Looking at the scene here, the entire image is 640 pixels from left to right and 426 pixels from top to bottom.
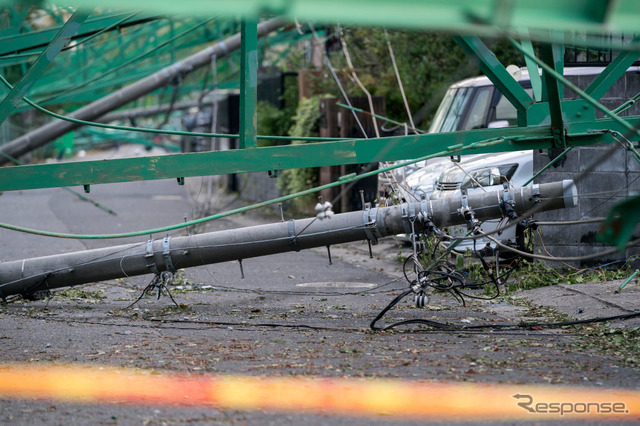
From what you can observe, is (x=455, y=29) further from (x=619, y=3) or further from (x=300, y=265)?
(x=300, y=265)

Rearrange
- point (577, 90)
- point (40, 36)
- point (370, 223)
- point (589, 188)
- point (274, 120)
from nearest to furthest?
point (577, 90)
point (370, 223)
point (589, 188)
point (40, 36)
point (274, 120)

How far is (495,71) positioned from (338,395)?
3.09 metres

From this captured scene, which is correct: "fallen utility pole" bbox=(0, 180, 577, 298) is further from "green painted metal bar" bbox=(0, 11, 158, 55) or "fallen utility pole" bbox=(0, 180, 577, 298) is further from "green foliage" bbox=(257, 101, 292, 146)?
"green foliage" bbox=(257, 101, 292, 146)

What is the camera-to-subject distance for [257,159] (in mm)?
6750

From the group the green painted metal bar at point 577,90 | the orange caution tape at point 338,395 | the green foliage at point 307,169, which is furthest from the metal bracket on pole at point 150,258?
the green foliage at point 307,169

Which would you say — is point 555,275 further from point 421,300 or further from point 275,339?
point 275,339

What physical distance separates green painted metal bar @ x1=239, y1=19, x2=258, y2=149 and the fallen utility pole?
5.64ft

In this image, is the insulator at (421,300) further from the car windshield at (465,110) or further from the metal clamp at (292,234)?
the car windshield at (465,110)

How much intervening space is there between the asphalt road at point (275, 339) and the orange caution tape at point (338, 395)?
0.15 m

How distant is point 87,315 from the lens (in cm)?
827

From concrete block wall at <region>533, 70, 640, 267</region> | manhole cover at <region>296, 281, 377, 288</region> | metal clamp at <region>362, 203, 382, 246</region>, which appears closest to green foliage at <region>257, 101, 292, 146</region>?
manhole cover at <region>296, 281, 377, 288</region>

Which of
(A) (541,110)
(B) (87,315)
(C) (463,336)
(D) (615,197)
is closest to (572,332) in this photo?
(C) (463,336)

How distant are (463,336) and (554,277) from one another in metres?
3.00

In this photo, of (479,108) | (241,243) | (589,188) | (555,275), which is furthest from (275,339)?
(479,108)
